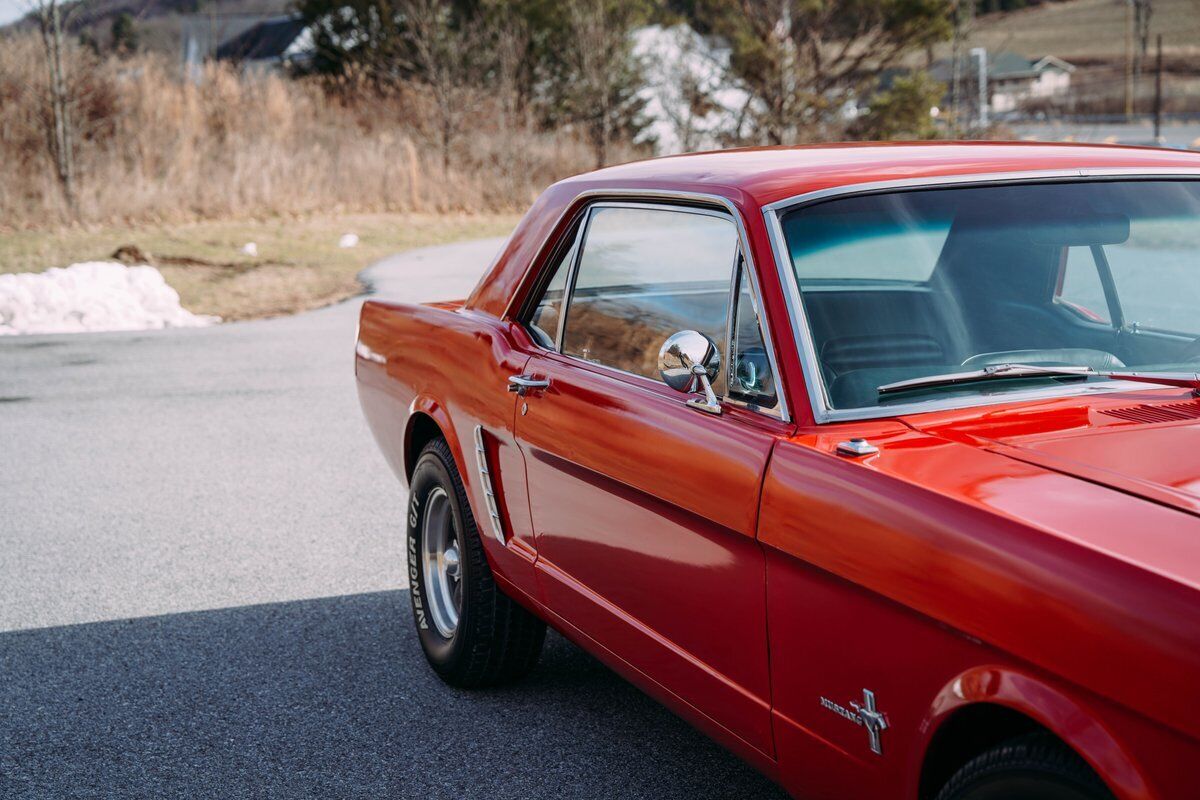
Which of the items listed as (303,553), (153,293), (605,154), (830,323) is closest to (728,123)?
(605,154)

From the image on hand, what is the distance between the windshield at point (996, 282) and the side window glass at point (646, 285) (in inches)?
10.7

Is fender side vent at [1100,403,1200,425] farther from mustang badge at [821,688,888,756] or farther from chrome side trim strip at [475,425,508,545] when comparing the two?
chrome side trim strip at [475,425,508,545]

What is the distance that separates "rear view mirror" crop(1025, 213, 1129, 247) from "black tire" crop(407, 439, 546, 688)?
1871 millimetres

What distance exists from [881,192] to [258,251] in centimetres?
1708

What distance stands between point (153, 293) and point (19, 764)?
34.4ft

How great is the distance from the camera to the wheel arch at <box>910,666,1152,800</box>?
1778 mm

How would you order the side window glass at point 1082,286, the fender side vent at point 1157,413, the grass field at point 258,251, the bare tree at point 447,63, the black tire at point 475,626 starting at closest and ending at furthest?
the fender side vent at point 1157,413
the side window glass at point 1082,286
the black tire at point 475,626
the grass field at point 258,251
the bare tree at point 447,63

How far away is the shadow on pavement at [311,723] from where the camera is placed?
3.51 metres

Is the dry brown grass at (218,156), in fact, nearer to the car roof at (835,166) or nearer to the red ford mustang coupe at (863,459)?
the red ford mustang coupe at (863,459)

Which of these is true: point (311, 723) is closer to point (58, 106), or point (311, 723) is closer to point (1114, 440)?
point (1114, 440)

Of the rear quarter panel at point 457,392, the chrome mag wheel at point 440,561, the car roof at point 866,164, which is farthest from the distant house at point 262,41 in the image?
the car roof at point 866,164

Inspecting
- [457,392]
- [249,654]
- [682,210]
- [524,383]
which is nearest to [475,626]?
[457,392]

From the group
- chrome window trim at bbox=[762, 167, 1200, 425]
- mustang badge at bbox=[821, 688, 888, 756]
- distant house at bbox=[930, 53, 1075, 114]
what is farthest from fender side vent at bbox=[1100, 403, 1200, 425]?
distant house at bbox=[930, 53, 1075, 114]

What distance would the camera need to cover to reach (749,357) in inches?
111
